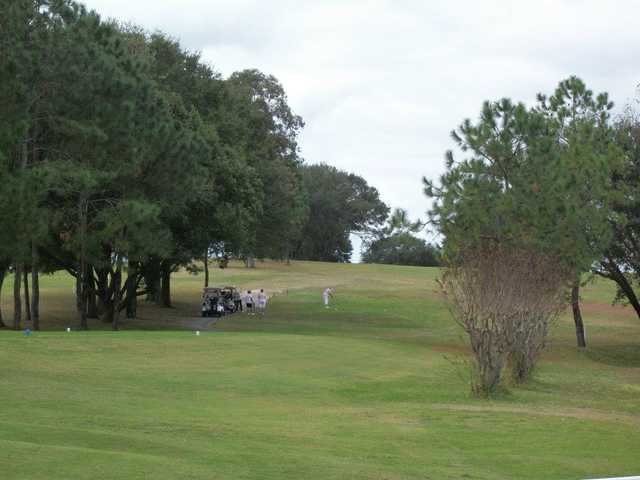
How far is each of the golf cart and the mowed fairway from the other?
1648 centimetres

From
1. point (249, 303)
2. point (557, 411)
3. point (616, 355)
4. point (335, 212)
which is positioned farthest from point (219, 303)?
point (335, 212)

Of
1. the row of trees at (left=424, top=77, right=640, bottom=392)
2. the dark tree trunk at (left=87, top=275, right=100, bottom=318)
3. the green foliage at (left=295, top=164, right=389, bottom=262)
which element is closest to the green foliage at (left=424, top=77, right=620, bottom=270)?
the row of trees at (left=424, top=77, right=640, bottom=392)

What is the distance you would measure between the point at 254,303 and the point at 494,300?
39.9 metres

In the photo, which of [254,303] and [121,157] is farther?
[254,303]

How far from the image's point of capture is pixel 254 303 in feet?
203

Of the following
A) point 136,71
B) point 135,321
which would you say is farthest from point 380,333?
point 136,71

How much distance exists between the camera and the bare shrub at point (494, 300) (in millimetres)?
22703

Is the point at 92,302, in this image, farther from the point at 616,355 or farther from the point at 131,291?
the point at 616,355

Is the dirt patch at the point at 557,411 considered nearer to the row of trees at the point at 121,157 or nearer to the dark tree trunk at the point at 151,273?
the row of trees at the point at 121,157

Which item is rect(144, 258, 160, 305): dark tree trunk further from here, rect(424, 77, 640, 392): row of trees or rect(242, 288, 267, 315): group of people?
rect(424, 77, 640, 392): row of trees

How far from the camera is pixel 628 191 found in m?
40.7

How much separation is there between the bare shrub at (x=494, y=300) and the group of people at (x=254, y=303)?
110 feet

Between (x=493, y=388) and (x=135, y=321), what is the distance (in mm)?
31651

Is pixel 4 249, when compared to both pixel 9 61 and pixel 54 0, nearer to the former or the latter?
pixel 9 61
